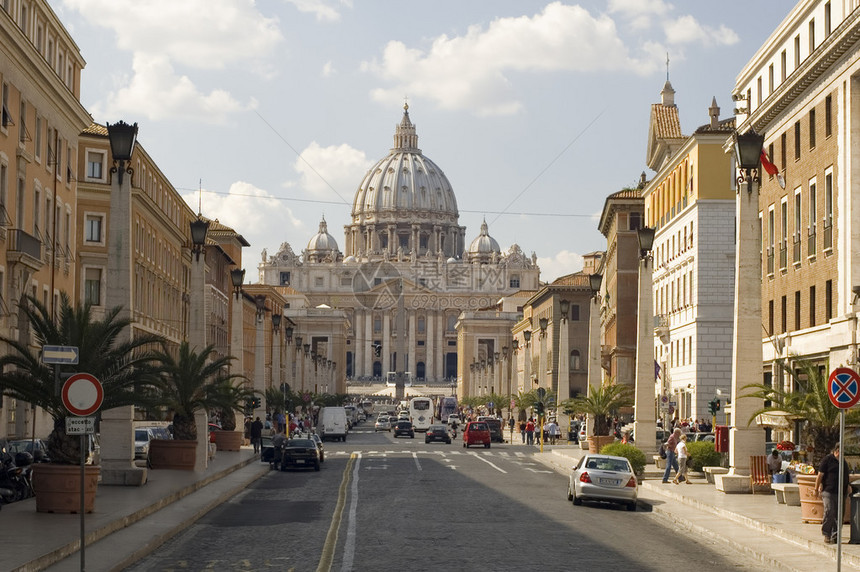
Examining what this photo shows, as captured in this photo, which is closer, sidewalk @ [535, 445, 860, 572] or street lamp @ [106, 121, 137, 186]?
sidewalk @ [535, 445, 860, 572]

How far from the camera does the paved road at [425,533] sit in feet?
62.2

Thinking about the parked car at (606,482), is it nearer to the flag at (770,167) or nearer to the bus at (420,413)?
the flag at (770,167)

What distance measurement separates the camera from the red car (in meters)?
69.8

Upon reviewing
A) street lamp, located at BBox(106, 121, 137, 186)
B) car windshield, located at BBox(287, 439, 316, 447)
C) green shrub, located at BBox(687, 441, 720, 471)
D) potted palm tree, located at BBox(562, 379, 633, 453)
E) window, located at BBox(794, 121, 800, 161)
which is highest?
window, located at BBox(794, 121, 800, 161)

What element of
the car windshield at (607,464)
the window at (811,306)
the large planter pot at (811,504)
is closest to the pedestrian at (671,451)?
the car windshield at (607,464)

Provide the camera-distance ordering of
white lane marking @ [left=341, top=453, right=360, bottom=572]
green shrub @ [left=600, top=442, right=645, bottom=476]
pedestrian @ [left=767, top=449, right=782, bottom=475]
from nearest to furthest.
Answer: white lane marking @ [left=341, top=453, right=360, bottom=572] < pedestrian @ [left=767, top=449, right=782, bottom=475] < green shrub @ [left=600, top=442, right=645, bottom=476]

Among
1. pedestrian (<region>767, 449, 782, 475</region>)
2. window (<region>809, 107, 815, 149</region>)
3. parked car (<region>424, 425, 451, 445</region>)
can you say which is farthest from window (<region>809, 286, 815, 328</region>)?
parked car (<region>424, 425, 451, 445</region>)

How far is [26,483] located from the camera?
28453 mm

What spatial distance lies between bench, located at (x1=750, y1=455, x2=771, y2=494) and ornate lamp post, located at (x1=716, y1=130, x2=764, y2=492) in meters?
0.26

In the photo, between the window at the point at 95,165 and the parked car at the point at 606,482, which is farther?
the window at the point at 95,165

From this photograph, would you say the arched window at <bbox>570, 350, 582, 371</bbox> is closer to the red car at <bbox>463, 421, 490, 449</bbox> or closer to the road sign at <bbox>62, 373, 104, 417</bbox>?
the red car at <bbox>463, 421, 490, 449</bbox>

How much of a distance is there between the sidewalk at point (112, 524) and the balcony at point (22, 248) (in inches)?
320

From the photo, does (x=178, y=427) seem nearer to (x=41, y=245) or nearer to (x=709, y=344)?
(x=41, y=245)

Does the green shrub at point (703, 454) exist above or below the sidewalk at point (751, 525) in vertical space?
above
